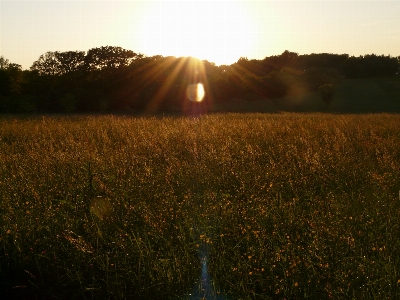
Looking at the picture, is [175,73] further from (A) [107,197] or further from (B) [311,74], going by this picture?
(A) [107,197]

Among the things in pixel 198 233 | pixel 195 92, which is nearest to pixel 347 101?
pixel 195 92

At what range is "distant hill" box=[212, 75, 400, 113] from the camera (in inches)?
1714

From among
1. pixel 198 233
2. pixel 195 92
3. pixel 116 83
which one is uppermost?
pixel 116 83

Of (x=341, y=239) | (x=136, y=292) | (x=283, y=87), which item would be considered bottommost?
(x=136, y=292)

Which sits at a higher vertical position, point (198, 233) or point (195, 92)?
point (195, 92)

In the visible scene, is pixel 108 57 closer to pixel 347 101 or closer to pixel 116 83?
pixel 116 83

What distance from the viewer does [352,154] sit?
7227 mm

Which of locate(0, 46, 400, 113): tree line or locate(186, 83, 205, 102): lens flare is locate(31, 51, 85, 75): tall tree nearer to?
locate(0, 46, 400, 113): tree line

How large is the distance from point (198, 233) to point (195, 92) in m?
38.8

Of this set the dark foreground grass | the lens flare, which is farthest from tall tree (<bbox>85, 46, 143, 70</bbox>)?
the dark foreground grass

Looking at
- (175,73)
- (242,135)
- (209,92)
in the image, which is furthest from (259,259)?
(209,92)

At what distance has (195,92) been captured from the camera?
138ft

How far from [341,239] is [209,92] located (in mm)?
42710

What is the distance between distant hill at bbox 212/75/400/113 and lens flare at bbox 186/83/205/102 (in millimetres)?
2318
